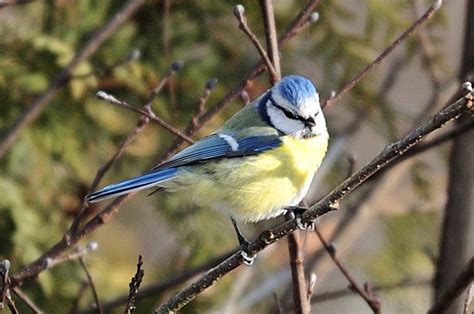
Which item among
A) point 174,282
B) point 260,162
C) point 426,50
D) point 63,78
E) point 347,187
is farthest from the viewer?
point 426,50

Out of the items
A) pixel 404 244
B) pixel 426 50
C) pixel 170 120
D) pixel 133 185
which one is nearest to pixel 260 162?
pixel 133 185

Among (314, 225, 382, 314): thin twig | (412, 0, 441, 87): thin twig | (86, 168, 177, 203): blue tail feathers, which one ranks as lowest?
(314, 225, 382, 314): thin twig

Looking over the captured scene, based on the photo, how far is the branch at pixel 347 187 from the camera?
1.11 m

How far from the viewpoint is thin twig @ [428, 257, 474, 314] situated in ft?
4.55

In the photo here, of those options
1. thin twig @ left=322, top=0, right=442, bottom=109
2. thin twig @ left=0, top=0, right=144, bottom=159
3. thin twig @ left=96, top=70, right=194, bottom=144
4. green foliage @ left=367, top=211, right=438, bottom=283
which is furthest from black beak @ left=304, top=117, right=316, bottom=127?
green foliage @ left=367, top=211, right=438, bottom=283

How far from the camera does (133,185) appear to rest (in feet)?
5.34

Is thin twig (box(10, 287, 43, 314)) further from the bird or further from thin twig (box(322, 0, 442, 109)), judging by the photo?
thin twig (box(322, 0, 442, 109))

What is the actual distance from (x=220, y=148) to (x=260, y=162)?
0.30 ft

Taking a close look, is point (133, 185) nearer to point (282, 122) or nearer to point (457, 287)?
point (282, 122)

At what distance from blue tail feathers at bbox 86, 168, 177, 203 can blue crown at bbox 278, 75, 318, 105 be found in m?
0.29

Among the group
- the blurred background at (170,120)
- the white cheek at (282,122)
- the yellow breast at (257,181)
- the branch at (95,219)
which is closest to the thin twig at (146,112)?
the branch at (95,219)

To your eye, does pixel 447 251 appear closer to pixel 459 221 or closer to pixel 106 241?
pixel 459 221

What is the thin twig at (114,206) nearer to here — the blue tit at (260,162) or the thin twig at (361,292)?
the blue tit at (260,162)

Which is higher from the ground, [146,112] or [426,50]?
[426,50]
